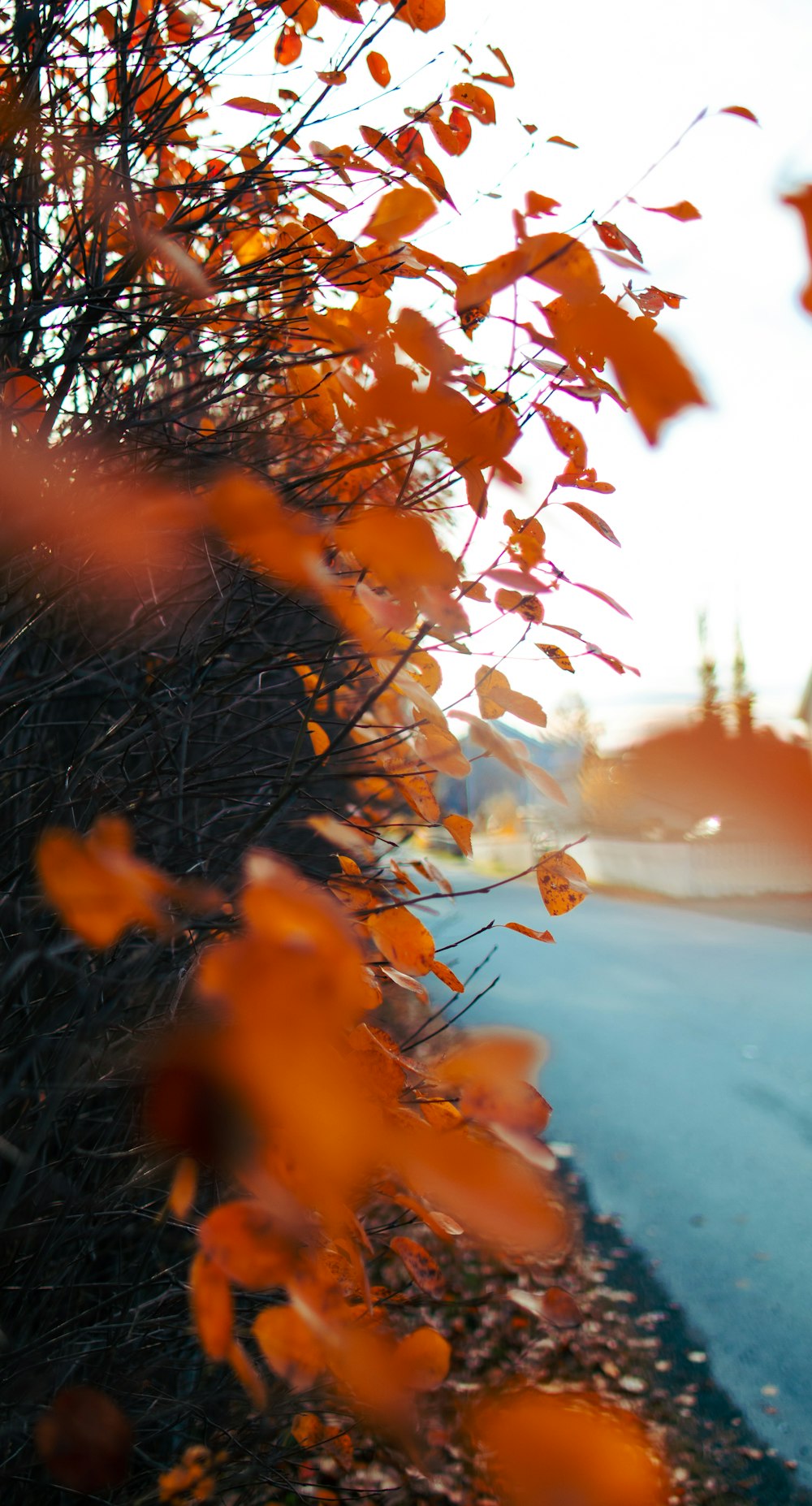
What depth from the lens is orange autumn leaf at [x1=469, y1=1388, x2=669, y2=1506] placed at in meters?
0.71

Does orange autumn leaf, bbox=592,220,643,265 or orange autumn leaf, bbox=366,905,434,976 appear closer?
orange autumn leaf, bbox=366,905,434,976

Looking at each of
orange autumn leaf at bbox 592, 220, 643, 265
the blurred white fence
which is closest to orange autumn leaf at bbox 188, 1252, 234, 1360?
orange autumn leaf at bbox 592, 220, 643, 265

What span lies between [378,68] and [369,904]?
148cm

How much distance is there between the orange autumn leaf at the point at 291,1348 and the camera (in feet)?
2.31

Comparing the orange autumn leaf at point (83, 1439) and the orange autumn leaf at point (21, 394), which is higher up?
the orange autumn leaf at point (21, 394)

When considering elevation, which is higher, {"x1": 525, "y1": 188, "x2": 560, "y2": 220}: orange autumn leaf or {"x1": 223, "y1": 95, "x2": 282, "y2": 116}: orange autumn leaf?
{"x1": 223, "y1": 95, "x2": 282, "y2": 116}: orange autumn leaf

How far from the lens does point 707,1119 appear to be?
6.21 m

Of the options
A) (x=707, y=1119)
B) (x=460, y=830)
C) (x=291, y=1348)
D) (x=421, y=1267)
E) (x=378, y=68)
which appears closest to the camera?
(x=291, y=1348)

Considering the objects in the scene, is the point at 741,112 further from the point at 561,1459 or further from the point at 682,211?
the point at 561,1459

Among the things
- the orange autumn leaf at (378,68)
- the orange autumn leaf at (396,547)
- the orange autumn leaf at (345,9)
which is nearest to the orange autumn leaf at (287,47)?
the orange autumn leaf at (378,68)

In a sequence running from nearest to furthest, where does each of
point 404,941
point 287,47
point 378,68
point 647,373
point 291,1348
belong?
point 647,373 → point 291,1348 → point 404,941 → point 378,68 → point 287,47

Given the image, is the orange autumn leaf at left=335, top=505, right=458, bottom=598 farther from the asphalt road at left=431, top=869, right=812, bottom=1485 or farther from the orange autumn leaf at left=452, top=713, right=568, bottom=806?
the asphalt road at left=431, top=869, right=812, bottom=1485

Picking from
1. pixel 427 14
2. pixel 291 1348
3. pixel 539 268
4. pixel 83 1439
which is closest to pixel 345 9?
pixel 427 14

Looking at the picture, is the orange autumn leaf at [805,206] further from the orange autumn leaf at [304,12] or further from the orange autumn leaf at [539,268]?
the orange autumn leaf at [304,12]
